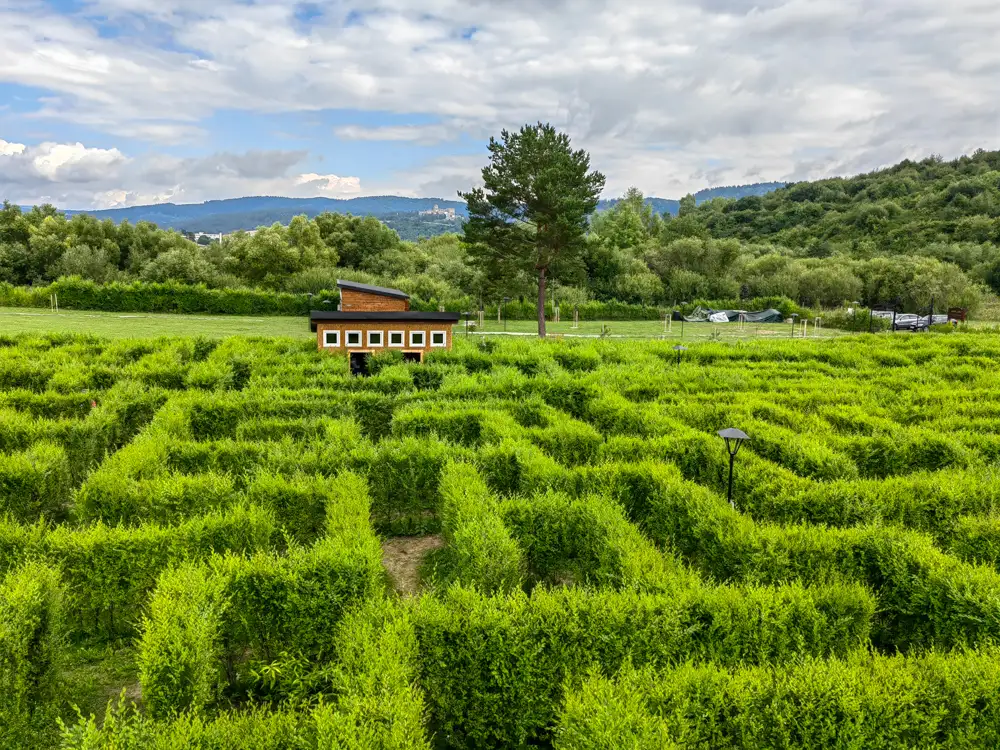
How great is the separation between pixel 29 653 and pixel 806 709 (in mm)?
10150

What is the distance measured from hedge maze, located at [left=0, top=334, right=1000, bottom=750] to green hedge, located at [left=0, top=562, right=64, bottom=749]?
38mm

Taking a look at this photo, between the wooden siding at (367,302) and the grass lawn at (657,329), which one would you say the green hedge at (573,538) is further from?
the grass lawn at (657,329)

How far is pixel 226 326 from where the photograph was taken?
4000cm

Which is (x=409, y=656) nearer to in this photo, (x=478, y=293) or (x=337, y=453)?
(x=337, y=453)

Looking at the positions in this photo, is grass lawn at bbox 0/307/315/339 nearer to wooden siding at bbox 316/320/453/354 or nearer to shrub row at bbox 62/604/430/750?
wooden siding at bbox 316/320/453/354

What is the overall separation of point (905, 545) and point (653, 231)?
4541 inches

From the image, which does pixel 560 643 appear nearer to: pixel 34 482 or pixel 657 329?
pixel 34 482

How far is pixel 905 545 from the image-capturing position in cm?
908

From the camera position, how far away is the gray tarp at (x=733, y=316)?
55344 millimetres

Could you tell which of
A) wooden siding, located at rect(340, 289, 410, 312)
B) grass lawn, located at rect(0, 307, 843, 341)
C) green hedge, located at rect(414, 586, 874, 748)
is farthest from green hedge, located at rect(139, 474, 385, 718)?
grass lawn, located at rect(0, 307, 843, 341)

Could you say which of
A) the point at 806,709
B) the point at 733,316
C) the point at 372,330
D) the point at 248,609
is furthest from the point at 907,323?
the point at 248,609

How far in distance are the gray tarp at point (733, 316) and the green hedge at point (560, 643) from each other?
50.8 meters

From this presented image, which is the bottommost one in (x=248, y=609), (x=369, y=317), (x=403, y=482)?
(x=248, y=609)

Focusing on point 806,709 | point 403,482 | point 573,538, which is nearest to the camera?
point 806,709
